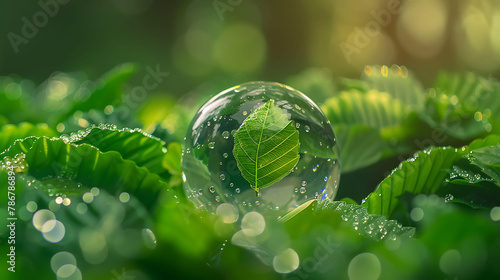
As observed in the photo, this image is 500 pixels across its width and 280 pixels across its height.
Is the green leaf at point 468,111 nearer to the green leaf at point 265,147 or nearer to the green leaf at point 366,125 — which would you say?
the green leaf at point 366,125

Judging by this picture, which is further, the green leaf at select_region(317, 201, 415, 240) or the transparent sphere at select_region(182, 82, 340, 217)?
the transparent sphere at select_region(182, 82, 340, 217)

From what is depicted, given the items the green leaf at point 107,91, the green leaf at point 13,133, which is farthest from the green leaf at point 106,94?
the green leaf at point 13,133

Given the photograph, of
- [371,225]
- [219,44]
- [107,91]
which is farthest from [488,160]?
[219,44]

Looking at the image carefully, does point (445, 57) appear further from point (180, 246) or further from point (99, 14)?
point (180, 246)

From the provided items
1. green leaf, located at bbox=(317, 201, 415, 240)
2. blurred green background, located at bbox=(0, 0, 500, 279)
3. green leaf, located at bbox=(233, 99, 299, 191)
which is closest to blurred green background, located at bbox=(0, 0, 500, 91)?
blurred green background, located at bbox=(0, 0, 500, 279)

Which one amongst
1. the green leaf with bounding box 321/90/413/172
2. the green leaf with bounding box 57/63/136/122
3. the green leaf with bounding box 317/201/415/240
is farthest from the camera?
the green leaf with bounding box 57/63/136/122

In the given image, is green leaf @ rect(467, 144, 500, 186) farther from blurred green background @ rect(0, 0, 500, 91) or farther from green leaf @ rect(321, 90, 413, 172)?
blurred green background @ rect(0, 0, 500, 91)
